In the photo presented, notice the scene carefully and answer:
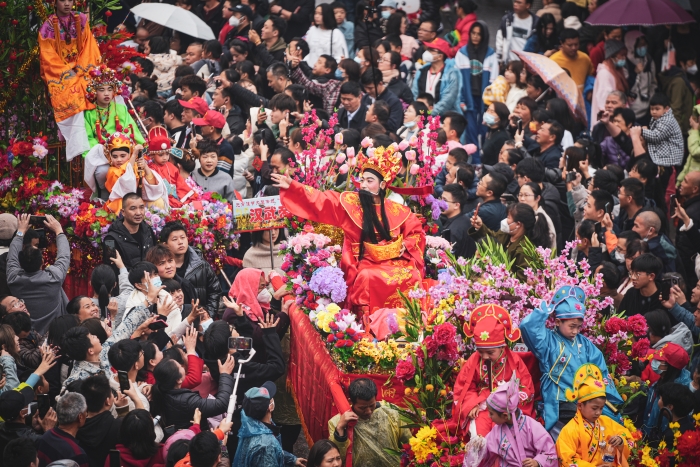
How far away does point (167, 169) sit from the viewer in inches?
418

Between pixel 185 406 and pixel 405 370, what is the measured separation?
1.57m

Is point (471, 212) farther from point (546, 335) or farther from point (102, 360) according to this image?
point (102, 360)

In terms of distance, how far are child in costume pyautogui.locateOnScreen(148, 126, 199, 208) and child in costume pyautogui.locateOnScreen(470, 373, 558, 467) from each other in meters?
4.90

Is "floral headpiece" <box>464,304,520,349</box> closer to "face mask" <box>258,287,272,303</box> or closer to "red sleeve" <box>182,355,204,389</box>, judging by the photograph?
"red sleeve" <box>182,355,204,389</box>

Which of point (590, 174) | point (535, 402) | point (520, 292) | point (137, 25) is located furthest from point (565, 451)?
point (137, 25)

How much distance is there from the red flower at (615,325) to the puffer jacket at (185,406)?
2900mm

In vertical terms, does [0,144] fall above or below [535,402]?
above

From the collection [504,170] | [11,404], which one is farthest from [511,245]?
[11,404]

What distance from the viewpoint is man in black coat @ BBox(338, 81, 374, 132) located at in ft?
42.0

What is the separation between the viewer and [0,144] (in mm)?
10469

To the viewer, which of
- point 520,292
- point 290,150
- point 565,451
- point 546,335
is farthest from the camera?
point 290,150

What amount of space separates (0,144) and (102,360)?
12.9ft

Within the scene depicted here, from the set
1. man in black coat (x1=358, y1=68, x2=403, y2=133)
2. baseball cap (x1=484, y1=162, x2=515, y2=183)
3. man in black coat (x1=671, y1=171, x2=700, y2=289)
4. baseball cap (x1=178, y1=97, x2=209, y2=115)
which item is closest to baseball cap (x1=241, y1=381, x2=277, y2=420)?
baseball cap (x1=484, y1=162, x2=515, y2=183)

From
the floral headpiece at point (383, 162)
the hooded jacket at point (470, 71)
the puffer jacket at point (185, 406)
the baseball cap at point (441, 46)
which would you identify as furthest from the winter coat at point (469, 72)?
the puffer jacket at point (185, 406)
